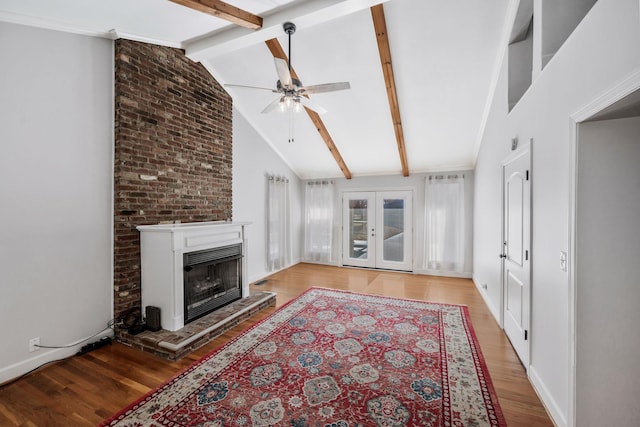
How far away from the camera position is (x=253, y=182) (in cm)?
508

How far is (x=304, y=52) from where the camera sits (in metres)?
3.40

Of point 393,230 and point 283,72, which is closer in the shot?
point 283,72

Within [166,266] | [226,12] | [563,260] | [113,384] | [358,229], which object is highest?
[226,12]

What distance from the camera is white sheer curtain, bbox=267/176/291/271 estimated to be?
18.1 ft

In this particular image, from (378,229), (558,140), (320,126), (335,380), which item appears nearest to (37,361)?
(335,380)

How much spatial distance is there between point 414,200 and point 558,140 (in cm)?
416

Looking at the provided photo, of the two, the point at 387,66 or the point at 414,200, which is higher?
the point at 387,66

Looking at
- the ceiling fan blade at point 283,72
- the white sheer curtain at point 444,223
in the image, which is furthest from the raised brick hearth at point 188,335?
the white sheer curtain at point 444,223

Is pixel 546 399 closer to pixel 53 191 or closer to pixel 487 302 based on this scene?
pixel 487 302

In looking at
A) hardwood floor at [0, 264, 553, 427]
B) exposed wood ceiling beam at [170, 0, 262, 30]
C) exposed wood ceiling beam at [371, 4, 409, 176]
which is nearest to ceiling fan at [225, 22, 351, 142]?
exposed wood ceiling beam at [170, 0, 262, 30]

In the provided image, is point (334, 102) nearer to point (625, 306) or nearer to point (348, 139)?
point (348, 139)

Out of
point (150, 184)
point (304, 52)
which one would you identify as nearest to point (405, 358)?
point (150, 184)

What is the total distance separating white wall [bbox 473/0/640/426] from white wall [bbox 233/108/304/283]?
12.7ft

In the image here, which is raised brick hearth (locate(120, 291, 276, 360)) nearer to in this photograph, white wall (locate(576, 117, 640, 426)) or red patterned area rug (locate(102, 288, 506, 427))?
red patterned area rug (locate(102, 288, 506, 427))
